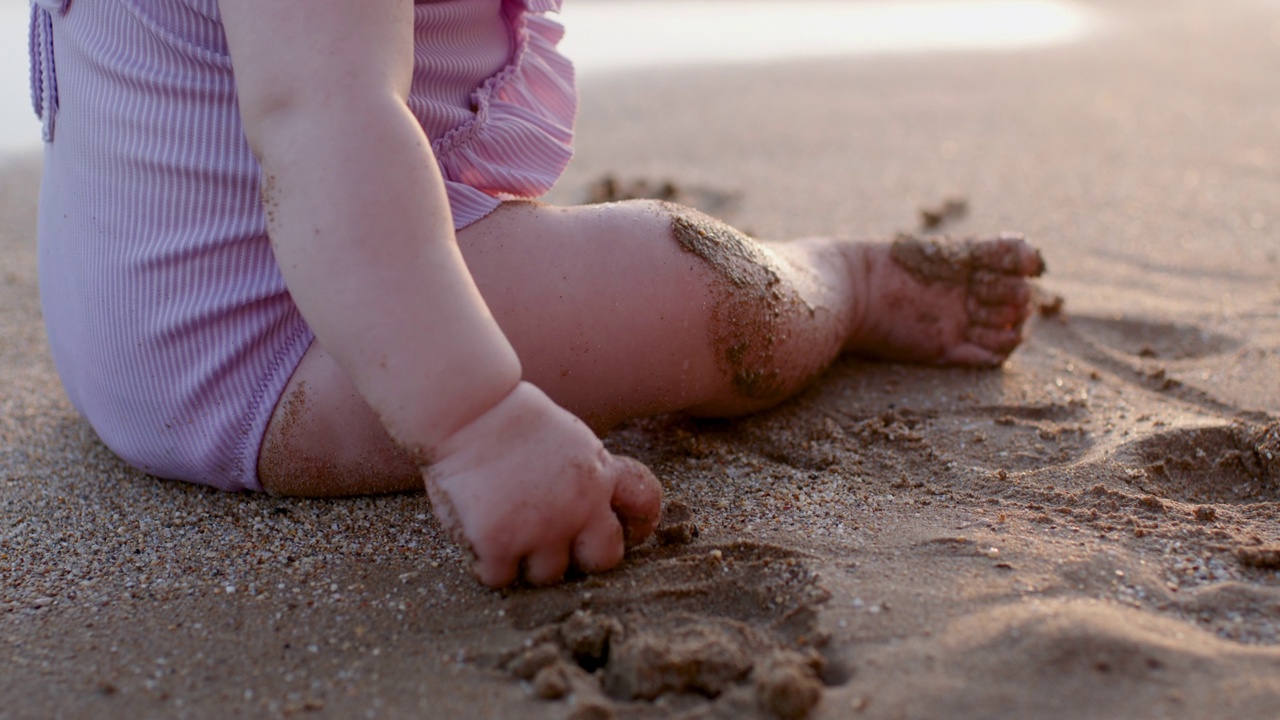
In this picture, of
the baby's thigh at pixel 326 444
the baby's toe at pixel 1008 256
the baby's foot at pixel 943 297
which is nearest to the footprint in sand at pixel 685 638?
the baby's thigh at pixel 326 444

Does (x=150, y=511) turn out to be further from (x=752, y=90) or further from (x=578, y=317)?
(x=752, y=90)

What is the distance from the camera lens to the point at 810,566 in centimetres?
113

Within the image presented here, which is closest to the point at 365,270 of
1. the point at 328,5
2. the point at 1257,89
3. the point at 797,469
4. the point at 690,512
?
the point at 328,5

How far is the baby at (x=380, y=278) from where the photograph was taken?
3.38ft

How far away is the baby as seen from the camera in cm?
103

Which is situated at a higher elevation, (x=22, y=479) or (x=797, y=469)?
(x=797, y=469)

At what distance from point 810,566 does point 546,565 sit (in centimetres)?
26

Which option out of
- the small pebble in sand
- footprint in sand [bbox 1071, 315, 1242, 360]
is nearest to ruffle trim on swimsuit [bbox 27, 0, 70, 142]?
the small pebble in sand

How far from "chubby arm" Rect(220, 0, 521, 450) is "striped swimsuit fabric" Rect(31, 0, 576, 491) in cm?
24

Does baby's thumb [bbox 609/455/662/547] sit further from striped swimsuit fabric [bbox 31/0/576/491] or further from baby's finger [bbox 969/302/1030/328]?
baby's finger [bbox 969/302/1030/328]

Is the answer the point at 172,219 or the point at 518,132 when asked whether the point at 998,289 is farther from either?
the point at 172,219

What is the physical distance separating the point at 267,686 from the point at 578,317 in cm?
55

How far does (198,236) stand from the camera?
4.27ft

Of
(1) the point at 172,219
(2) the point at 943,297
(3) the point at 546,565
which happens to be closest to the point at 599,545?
(3) the point at 546,565
